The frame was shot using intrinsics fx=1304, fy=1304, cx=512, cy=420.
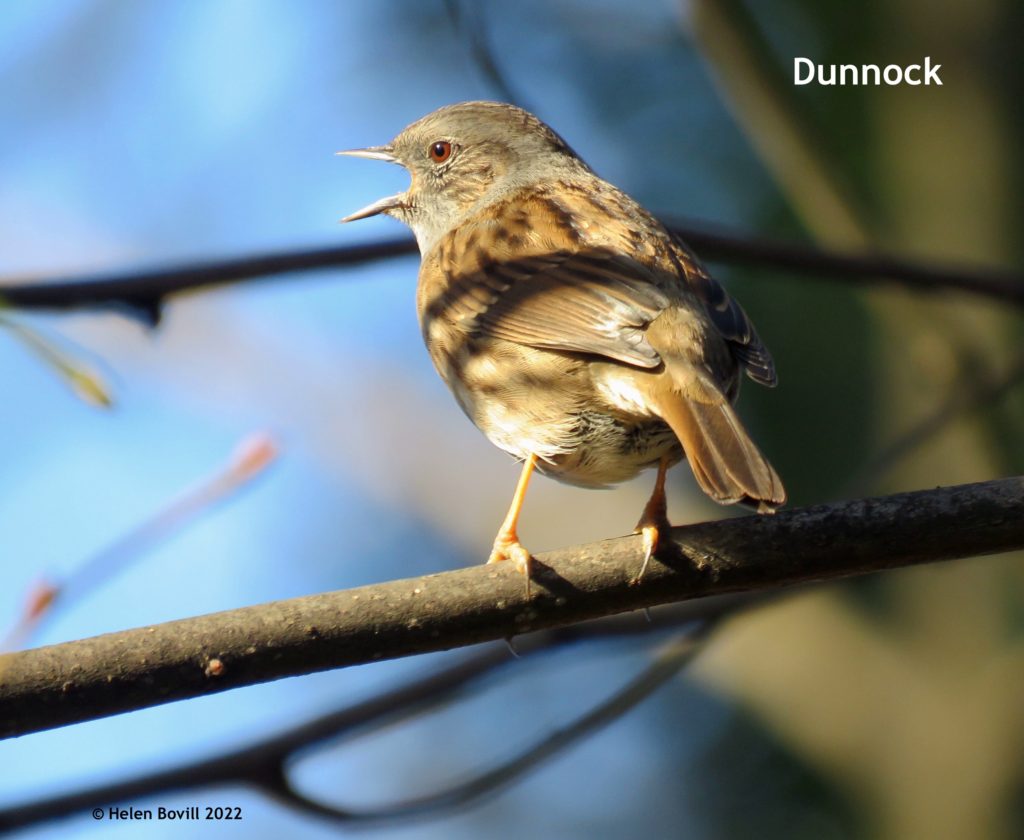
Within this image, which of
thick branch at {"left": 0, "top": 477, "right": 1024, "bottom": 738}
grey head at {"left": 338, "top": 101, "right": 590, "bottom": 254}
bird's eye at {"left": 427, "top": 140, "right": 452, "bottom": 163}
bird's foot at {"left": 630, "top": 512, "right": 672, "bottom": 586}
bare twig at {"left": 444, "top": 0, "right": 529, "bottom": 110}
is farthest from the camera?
bird's eye at {"left": 427, "top": 140, "right": 452, "bottom": 163}

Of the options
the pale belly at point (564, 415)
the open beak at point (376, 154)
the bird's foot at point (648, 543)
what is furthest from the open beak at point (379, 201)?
the bird's foot at point (648, 543)

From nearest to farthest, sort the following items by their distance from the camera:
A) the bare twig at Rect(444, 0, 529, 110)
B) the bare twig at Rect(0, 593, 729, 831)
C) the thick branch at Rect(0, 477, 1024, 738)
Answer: the thick branch at Rect(0, 477, 1024, 738), the bare twig at Rect(0, 593, 729, 831), the bare twig at Rect(444, 0, 529, 110)

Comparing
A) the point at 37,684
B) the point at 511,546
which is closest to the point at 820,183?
the point at 511,546

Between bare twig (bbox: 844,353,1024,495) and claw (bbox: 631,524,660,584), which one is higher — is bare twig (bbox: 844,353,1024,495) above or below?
above

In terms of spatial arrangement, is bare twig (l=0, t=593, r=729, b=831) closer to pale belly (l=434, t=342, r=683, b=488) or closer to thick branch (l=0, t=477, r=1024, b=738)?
pale belly (l=434, t=342, r=683, b=488)

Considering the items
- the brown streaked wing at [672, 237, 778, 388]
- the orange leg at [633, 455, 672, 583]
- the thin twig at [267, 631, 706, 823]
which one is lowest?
the thin twig at [267, 631, 706, 823]

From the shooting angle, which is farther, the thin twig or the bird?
the thin twig

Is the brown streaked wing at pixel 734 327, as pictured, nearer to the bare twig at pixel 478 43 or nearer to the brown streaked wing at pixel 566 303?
the brown streaked wing at pixel 566 303

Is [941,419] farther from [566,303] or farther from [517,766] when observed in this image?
[517,766]

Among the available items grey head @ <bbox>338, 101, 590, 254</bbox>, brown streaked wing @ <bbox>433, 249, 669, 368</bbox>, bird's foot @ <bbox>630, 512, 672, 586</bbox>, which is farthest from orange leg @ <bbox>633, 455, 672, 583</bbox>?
grey head @ <bbox>338, 101, 590, 254</bbox>
